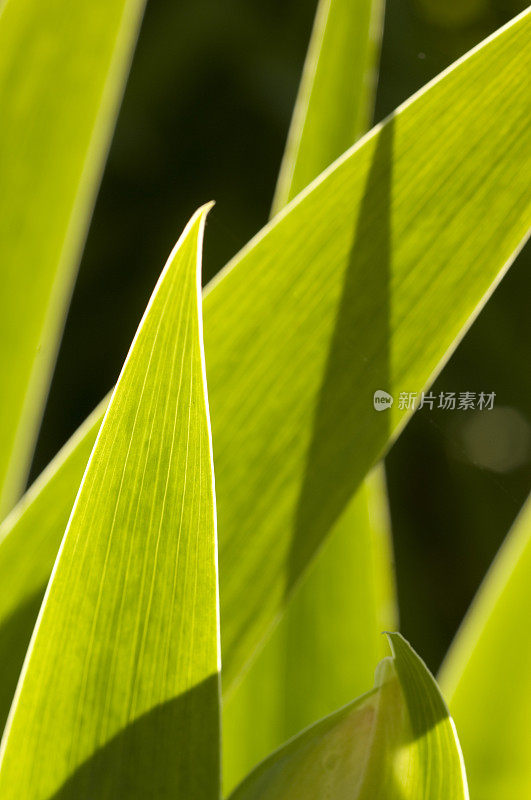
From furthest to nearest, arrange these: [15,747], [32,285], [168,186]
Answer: [168,186], [32,285], [15,747]

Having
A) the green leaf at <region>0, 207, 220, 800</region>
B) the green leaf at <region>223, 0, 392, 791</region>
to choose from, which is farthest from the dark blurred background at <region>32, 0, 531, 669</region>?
the green leaf at <region>0, 207, 220, 800</region>

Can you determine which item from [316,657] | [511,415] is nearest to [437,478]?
[511,415]

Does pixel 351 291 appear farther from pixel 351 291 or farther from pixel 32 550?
pixel 32 550

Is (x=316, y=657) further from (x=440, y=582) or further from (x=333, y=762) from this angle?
(x=440, y=582)

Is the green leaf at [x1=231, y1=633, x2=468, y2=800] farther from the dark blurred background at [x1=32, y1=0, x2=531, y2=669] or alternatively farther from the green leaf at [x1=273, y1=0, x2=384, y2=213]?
the dark blurred background at [x1=32, y1=0, x2=531, y2=669]

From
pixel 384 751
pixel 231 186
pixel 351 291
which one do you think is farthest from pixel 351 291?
pixel 231 186

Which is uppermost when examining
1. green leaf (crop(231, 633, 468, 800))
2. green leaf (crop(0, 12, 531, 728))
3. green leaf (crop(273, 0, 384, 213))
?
green leaf (crop(273, 0, 384, 213))

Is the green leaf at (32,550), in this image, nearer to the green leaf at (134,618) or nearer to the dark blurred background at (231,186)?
the green leaf at (134,618)
